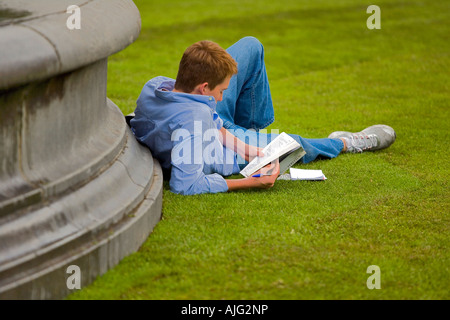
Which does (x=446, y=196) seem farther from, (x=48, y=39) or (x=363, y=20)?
(x=363, y=20)

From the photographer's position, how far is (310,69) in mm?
8789

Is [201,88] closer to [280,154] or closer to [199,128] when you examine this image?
[199,128]

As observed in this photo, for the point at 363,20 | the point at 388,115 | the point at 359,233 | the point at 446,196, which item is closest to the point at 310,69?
the point at 388,115

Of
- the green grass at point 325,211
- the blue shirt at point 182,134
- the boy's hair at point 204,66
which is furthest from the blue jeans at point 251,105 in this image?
the boy's hair at point 204,66

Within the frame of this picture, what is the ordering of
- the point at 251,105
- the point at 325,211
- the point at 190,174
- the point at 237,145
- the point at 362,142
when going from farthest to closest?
1. the point at 362,142
2. the point at 251,105
3. the point at 237,145
4. the point at 190,174
5. the point at 325,211

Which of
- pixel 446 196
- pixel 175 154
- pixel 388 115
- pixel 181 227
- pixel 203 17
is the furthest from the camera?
pixel 203 17

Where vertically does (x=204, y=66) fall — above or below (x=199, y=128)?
above

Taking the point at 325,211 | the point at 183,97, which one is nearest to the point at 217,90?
the point at 183,97

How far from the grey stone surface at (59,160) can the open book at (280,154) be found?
869mm

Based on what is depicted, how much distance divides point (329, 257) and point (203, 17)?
8859 millimetres

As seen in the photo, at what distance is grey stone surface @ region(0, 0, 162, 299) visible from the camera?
2.92 meters

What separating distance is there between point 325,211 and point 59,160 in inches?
68.2

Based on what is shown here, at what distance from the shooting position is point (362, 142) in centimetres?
551

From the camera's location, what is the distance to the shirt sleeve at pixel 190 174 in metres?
4.19
